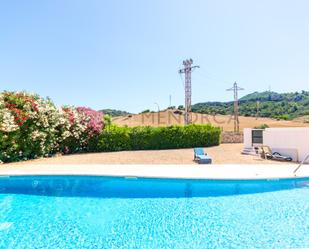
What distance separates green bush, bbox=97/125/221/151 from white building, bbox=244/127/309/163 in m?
5.54

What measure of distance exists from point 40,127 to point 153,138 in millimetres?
8673

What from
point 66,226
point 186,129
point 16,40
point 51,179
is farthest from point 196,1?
point 66,226

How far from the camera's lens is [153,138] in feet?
66.8

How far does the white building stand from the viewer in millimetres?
13217

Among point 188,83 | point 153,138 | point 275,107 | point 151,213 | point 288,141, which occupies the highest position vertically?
point 188,83

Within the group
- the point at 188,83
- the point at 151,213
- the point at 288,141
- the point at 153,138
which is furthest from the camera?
the point at 188,83

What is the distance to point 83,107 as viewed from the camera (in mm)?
19156

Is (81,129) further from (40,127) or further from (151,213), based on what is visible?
(151,213)

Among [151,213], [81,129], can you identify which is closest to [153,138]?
[81,129]

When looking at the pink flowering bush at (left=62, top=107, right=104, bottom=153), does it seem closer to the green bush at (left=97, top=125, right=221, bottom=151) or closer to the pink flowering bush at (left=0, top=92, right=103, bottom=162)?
the pink flowering bush at (left=0, top=92, right=103, bottom=162)

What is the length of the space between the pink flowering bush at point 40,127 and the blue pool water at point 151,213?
4977 millimetres

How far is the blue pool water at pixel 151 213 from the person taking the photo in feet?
17.5

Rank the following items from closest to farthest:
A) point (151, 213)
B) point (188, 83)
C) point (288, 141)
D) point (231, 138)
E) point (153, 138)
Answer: point (151, 213) < point (288, 141) < point (153, 138) < point (231, 138) < point (188, 83)

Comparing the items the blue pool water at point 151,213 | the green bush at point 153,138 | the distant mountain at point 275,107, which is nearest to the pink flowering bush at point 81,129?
the green bush at point 153,138
